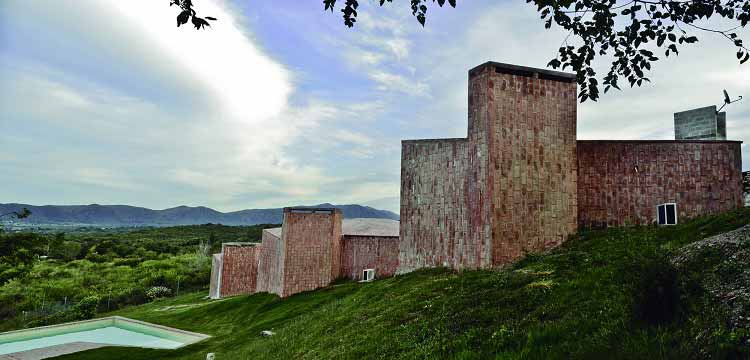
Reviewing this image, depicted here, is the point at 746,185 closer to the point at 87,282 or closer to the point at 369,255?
the point at 369,255

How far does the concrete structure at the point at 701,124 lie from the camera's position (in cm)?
1745

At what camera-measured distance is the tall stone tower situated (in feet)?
49.3

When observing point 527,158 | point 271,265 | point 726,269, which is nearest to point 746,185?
point 527,158

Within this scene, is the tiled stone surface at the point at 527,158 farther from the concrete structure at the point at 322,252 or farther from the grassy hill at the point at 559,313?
the concrete structure at the point at 322,252

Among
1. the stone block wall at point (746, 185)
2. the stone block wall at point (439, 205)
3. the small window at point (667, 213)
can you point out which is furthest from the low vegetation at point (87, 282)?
the stone block wall at point (746, 185)

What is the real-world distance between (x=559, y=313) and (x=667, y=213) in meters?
11.1

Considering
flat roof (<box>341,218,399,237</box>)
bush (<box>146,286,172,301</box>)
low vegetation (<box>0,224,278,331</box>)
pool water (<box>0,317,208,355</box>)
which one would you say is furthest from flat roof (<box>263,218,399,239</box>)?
bush (<box>146,286,172,301</box>)

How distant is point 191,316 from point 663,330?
28076 mm

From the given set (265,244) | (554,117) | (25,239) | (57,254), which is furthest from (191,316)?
(57,254)

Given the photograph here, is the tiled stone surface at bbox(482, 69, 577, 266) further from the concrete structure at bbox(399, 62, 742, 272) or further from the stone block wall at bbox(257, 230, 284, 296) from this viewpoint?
the stone block wall at bbox(257, 230, 284, 296)

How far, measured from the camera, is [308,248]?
88.4 feet

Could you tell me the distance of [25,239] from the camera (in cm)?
1964

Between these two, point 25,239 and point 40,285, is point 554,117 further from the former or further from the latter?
point 40,285

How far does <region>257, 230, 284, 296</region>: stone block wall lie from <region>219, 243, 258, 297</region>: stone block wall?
4.03ft
